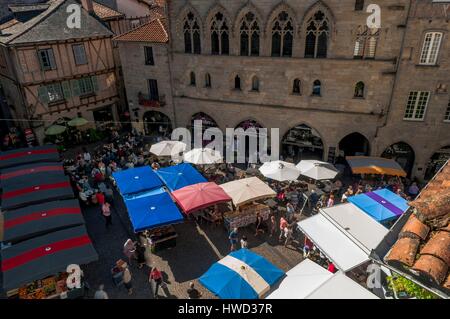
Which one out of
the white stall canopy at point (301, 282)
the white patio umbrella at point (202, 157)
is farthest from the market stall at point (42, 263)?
the white patio umbrella at point (202, 157)

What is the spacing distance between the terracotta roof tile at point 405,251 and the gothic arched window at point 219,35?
18902mm

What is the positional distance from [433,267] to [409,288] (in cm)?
87

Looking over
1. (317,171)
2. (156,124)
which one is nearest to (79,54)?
(156,124)

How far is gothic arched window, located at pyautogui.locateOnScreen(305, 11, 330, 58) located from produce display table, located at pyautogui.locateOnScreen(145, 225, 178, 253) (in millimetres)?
14039

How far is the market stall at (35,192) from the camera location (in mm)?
17266

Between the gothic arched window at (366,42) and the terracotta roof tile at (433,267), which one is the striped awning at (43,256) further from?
the gothic arched window at (366,42)

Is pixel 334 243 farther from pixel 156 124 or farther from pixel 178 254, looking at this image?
pixel 156 124

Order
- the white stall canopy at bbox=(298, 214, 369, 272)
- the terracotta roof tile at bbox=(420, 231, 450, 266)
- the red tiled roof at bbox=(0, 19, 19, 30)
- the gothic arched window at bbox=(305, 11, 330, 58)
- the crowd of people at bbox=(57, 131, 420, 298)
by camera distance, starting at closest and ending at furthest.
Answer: the terracotta roof tile at bbox=(420, 231, 450, 266) → the white stall canopy at bbox=(298, 214, 369, 272) → the crowd of people at bbox=(57, 131, 420, 298) → the gothic arched window at bbox=(305, 11, 330, 58) → the red tiled roof at bbox=(0, 19, 19, 30)

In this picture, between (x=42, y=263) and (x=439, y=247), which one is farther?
(x=42, y=263)

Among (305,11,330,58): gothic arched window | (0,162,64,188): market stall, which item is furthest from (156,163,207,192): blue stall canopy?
(305,11,330,58): gothic arched window

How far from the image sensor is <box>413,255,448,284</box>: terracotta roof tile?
7.02 m

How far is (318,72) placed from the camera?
71.2ft

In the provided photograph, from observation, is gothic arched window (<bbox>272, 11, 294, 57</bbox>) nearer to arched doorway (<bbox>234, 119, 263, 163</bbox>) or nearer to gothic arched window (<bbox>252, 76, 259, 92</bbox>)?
gothic arched window (<bbox>252, 76, 259, 92</bbox>)
